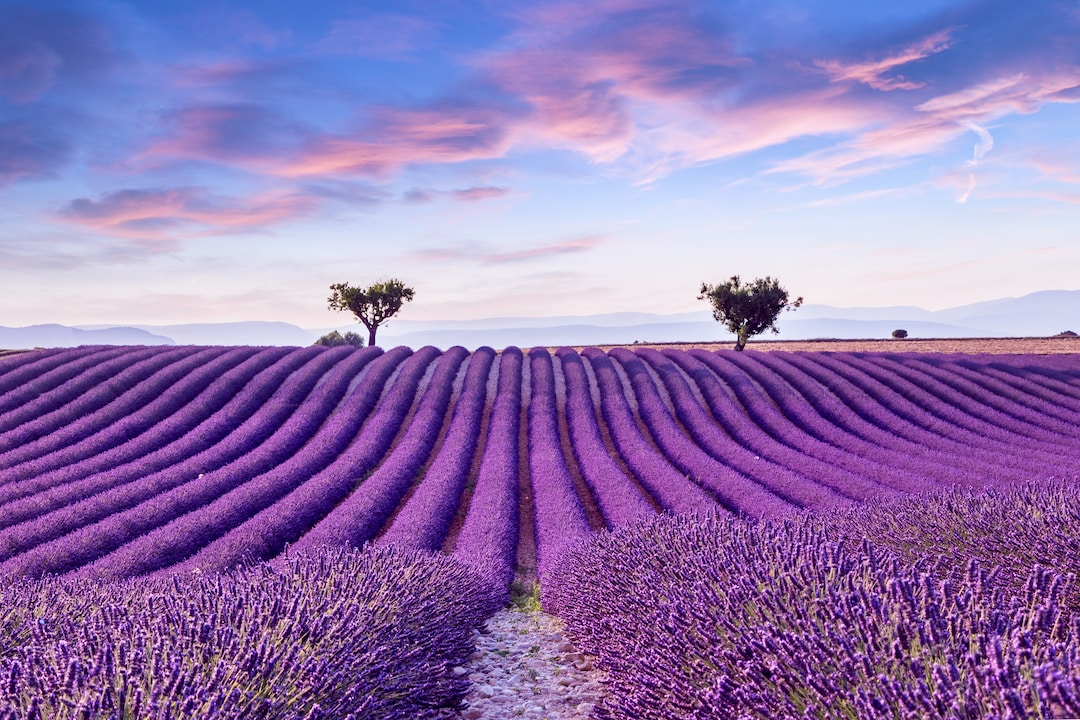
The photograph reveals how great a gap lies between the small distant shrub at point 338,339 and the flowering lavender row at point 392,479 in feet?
63.8

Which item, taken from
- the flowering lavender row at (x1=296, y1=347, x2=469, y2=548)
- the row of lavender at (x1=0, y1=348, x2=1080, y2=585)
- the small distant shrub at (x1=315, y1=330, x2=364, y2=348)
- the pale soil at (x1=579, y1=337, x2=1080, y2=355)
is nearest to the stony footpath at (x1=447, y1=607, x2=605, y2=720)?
the row of lavender at (x1=0, y1=348, x2=1080, y2=585)

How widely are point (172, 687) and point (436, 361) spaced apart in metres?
20.2

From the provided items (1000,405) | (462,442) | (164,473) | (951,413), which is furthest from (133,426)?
(1000,405)

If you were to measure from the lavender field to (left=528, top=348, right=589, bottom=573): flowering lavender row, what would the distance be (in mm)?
Answer: 69

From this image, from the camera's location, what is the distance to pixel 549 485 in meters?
11.7

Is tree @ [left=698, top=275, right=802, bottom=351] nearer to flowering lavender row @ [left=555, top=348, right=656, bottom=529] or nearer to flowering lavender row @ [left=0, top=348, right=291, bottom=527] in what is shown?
flowering lavender row @ [left=555, top=348, right=656, bottom=529]

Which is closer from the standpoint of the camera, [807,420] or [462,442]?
[462,442]

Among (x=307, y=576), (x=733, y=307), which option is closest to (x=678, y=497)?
(x=307, y=576)

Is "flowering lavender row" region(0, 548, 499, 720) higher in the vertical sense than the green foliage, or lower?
higher

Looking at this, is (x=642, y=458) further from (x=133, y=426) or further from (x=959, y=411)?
(x=133, y=426)

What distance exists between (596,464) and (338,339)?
29.3 m

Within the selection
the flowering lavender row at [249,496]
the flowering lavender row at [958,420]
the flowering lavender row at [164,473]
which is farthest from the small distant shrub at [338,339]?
the flowering lavender row at [958,420]

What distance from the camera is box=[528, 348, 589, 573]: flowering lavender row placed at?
9.02 metres

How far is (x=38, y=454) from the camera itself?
13.3 meters
